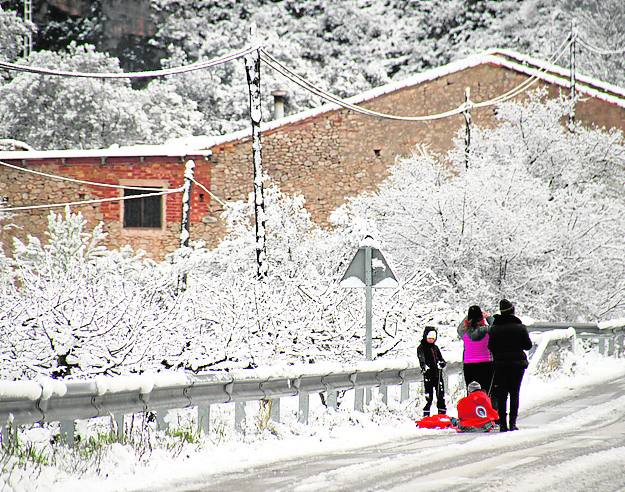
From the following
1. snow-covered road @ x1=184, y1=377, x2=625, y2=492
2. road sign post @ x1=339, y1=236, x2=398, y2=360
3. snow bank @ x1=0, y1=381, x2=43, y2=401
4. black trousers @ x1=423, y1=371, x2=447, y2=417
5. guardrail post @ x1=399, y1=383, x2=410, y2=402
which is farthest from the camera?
guardrail post @ x1=399, y1=383, x2=410, y2=402

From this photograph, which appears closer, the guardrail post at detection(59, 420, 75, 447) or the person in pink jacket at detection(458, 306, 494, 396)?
the guardrail post at detection(59, 420, 75, 447)

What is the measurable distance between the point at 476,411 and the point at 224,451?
3467 millimetres

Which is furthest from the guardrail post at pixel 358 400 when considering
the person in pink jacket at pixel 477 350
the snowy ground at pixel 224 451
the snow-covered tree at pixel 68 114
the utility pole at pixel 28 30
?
the utility pole at pixel 28 30

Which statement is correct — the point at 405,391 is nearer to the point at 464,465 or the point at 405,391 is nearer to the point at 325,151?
the point at 464,465

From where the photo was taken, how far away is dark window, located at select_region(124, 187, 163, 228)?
34656mm

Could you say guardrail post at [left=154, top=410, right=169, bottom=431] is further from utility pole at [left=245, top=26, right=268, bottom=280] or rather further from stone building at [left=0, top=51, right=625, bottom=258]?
stone building at [left=0, top=51, right=625, bottom=258]

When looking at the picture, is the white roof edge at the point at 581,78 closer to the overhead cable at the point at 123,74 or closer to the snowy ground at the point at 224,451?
the overhead cable at the point at 123,74

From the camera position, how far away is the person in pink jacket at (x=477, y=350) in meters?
12.4

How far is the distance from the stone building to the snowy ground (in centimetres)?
2089

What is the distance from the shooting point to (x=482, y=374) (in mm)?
12547

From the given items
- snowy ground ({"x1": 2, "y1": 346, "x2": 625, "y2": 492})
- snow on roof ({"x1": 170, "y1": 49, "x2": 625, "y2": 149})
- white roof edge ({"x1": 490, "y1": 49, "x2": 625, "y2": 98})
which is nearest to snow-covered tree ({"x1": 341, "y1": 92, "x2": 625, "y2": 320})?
snow on roof ({"x1": 170, "y1": 49, "x2": 625, "y2": 149})

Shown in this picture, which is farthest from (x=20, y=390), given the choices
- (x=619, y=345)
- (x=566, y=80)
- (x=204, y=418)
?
(x=566, y=80)

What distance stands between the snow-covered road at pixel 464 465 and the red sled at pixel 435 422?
1.15 feet

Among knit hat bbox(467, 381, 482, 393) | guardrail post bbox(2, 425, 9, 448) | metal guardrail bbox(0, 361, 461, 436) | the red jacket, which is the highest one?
metal guardrail bbox(0, 361, 461, 436)
